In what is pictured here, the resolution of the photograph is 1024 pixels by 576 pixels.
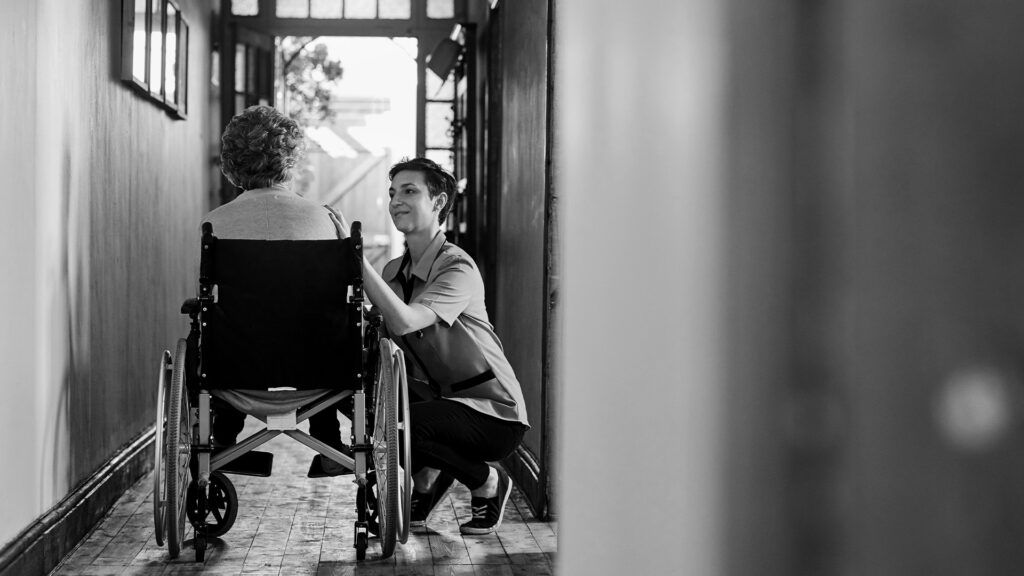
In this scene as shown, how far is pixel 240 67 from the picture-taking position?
6730mm

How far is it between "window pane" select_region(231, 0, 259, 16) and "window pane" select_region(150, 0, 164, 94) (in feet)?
7.58

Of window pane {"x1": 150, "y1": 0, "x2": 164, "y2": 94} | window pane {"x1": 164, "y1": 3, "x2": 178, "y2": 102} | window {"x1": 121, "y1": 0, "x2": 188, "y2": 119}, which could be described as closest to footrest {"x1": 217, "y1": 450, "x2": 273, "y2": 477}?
window {"x1": 121, "y1": 0, "x2": 188, "y2": 119}

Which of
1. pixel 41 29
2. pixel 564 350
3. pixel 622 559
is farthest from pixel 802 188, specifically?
pixel 41 29

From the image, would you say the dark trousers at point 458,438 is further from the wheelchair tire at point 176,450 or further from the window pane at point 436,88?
the window pane at point 436,88

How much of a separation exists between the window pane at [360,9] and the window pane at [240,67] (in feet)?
2.22

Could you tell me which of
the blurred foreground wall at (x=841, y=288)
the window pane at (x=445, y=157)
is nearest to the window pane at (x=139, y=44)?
the window pane at (x=445, y=157)

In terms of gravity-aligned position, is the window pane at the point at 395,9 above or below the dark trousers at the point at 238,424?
above

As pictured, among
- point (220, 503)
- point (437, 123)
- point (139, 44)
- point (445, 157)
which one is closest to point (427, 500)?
point (220, 503)

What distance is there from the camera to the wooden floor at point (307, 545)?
281cm

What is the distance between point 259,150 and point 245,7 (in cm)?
419

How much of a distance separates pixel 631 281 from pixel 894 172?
0.34 meters

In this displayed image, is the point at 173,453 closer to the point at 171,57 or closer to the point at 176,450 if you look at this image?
the point at 176,450

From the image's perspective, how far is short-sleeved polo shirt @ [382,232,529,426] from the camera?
3.12 metres

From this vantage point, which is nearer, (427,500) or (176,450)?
(176,450)
